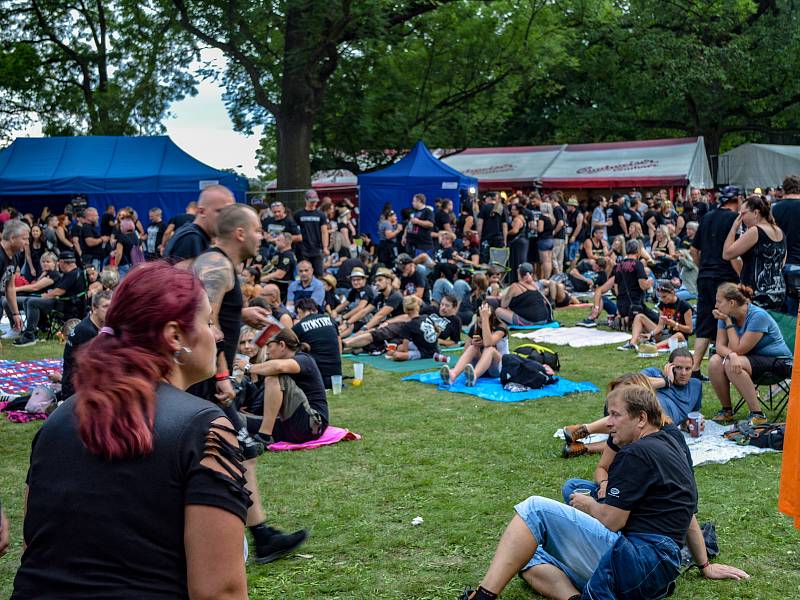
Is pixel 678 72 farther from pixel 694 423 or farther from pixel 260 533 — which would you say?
pixel 260 533

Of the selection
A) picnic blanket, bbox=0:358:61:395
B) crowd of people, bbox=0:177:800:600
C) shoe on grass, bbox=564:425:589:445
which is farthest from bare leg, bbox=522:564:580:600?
picnic blanket, bbox=0:358:61:395

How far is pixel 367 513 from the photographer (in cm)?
563

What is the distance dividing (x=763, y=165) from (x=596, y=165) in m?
5.50

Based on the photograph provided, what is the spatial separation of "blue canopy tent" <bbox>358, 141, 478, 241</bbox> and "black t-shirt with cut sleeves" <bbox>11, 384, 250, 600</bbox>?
2029 centimetres

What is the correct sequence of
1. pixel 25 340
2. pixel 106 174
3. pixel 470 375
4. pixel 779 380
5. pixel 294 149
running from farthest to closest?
pixel 294 149, pixel 106 174, pixel 25 340, pixel 470 375, pixel 779 380

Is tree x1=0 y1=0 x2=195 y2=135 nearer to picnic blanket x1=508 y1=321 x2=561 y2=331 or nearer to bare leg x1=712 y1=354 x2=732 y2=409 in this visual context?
picnic blanket x1=508 y1=321 x2=561 y2=331

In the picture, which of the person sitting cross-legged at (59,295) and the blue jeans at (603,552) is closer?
the blue jeans at (603,552)

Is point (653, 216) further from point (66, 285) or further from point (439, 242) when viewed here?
point (66, 285)

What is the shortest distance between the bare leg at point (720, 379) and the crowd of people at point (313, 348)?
2 cm

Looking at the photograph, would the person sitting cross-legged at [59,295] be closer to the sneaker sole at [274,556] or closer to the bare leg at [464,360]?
the bare leg at [464,360]

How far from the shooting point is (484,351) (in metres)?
9.78

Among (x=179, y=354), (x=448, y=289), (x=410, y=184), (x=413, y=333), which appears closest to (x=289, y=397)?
(x=413, y=333)

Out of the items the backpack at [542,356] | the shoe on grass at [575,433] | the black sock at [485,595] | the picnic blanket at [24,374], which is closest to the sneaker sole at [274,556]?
the black sock at [485,595]

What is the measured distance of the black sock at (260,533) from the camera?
189 inches
